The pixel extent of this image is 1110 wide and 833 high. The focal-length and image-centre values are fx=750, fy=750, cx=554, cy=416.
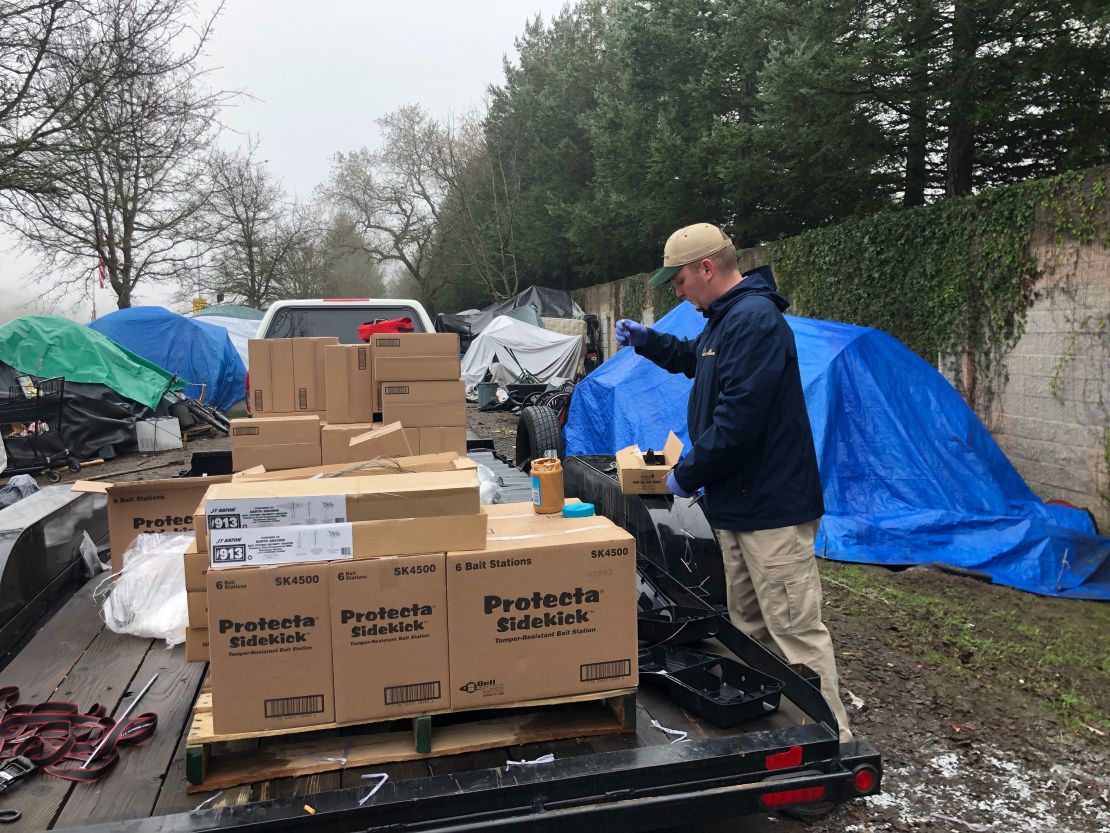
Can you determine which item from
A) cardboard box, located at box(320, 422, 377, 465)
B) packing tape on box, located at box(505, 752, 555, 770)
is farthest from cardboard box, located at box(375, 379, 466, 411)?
packing tape on box, located at box(505, 752, 555, 770)

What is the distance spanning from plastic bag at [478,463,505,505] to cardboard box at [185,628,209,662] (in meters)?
1.63

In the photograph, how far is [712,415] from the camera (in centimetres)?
298

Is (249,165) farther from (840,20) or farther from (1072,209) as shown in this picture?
(1072,209)

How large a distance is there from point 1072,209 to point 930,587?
3684mm

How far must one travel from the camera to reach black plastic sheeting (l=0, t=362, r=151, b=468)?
1163 cm

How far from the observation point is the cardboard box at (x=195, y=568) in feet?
8.34

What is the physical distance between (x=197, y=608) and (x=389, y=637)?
3.11 ft

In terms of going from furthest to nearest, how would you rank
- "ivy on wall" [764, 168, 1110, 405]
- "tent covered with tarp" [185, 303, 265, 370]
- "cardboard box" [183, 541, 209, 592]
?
"tent covered with tarp" [185, 303, 265, 370] → "ivy on wall" [764, 168, 1110, 405] → "cardboard box" [183, 541, 209, 592]

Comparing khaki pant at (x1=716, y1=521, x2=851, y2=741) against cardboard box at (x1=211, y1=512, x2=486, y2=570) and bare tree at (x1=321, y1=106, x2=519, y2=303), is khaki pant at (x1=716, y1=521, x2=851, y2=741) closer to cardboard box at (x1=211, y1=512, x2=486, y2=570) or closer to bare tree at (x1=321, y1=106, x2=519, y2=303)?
cardboard box at (x1=211, y1=512, x2=486, y2=570)

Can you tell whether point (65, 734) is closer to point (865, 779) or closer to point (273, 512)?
point (273, 512)

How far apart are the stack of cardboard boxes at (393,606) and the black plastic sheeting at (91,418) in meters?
11.3

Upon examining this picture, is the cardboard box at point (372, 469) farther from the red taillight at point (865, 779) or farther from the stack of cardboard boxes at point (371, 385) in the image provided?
the red taillight at point (865, 779)

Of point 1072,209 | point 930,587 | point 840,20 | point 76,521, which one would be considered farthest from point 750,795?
point 840,20

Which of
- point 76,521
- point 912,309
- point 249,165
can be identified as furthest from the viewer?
point 249,165
